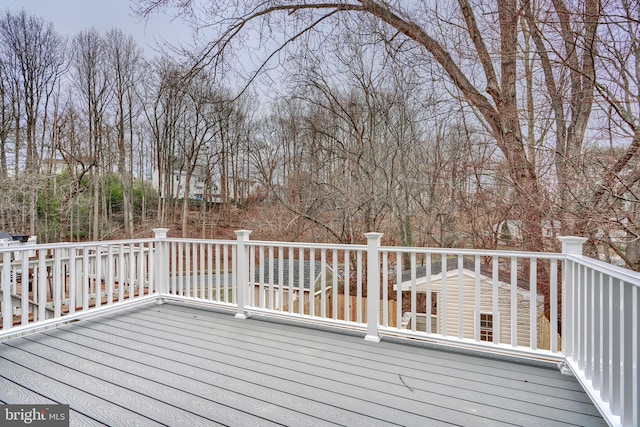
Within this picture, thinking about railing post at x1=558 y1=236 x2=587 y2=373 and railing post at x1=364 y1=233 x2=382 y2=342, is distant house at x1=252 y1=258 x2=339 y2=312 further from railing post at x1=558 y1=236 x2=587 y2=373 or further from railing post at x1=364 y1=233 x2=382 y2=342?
railing post at x1=558 y1=236 x2=587 y2=373

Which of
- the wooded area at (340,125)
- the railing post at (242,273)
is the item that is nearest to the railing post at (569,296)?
the wooded area at (340,125)

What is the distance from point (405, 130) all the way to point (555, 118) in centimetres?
437

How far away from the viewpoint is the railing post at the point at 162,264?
14.0ft

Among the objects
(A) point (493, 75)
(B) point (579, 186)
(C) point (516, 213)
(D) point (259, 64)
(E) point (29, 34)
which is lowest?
(C) point (516, 213)

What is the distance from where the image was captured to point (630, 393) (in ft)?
4.92

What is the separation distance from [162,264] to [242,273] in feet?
4.16

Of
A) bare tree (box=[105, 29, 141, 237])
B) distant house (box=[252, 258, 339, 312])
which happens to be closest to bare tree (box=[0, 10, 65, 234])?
bare tree (box=[105, 29, 141, 237])

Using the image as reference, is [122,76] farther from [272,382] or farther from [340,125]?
[272,382]

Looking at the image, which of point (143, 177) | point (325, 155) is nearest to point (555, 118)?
point (325, 155)

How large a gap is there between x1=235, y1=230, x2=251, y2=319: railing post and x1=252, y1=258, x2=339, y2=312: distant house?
0.36 feet

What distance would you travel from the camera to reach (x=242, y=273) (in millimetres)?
3746

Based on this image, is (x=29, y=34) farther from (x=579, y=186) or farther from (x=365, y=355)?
(x=579, y=186)

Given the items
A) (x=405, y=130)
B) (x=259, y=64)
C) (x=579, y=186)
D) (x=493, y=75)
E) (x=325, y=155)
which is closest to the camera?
(x=579, y=186)

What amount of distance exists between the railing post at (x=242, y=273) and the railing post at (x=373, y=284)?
1445 mm
